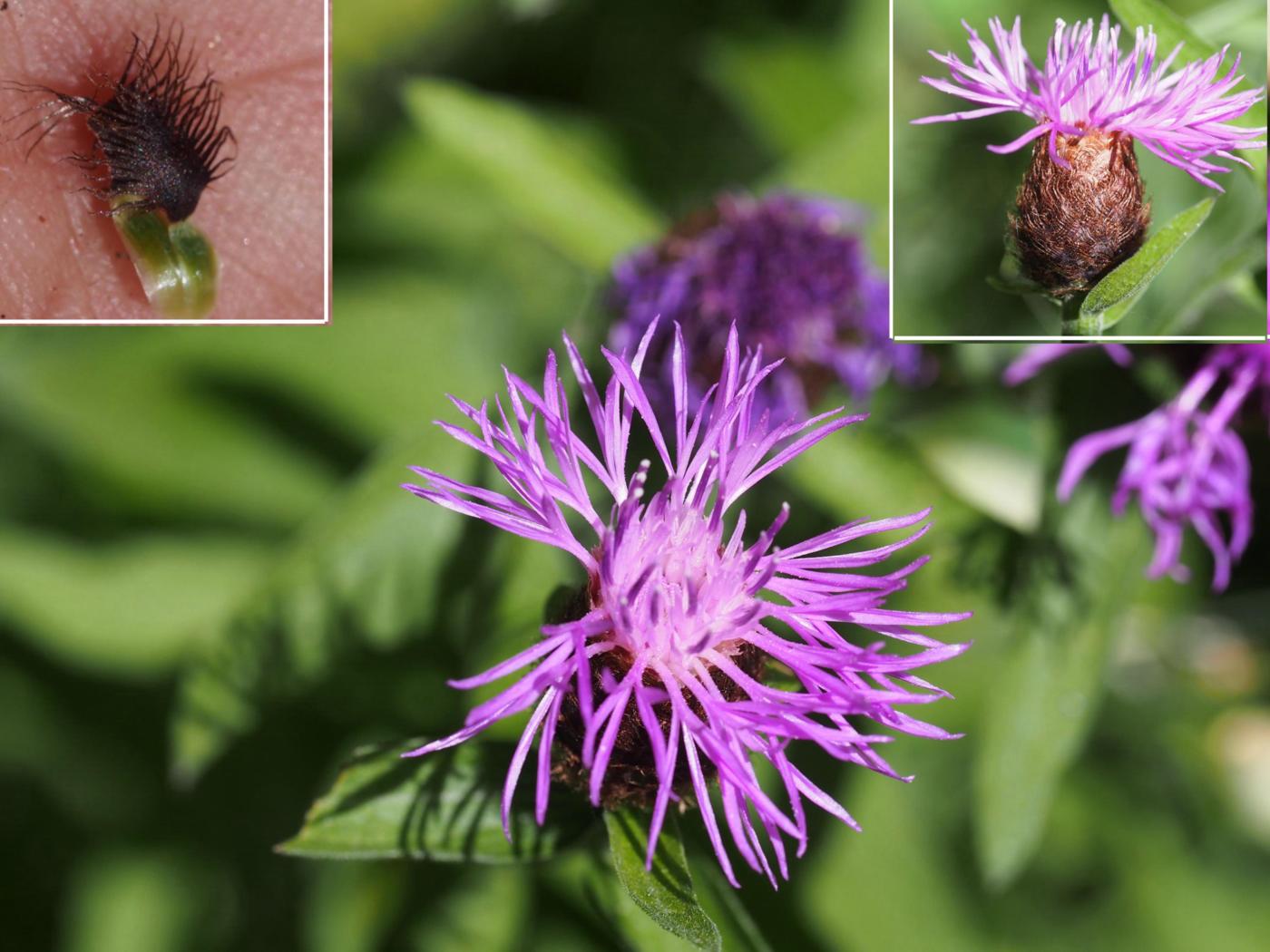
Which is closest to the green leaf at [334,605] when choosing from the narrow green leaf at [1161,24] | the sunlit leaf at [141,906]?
the sunlit leaf at [141,906]

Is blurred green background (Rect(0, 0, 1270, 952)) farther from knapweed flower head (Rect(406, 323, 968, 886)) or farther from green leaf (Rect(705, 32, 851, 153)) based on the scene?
knapweed flower head (Rect(406, 323, 968, 886))

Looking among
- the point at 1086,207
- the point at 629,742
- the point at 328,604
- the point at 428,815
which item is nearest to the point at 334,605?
the point at 328,604

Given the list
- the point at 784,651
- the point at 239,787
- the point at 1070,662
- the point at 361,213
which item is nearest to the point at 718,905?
the point at 784,651

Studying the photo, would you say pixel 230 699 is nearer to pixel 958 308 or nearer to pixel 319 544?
pixel 319 544

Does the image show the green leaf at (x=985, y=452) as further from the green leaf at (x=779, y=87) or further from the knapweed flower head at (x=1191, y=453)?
the green leaf at (x=779, y=87)

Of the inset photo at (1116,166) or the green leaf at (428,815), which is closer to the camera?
the green leaf at (428,815)

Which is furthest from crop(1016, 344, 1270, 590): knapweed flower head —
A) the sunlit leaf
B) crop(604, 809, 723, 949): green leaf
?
the sunlit leaf
